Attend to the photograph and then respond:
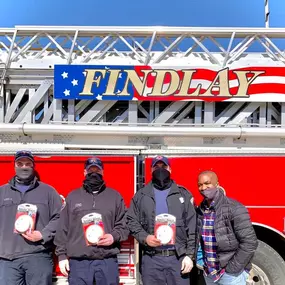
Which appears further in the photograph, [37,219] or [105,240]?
[37,219]

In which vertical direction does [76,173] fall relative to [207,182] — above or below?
above

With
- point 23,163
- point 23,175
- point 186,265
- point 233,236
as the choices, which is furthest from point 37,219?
point 233,236

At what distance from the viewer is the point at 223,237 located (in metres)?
2.98

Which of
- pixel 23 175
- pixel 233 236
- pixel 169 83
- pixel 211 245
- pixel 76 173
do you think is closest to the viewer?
pixel 233 236

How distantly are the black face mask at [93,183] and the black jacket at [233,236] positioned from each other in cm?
106

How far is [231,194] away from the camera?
421cm

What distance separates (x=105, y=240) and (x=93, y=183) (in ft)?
1.69

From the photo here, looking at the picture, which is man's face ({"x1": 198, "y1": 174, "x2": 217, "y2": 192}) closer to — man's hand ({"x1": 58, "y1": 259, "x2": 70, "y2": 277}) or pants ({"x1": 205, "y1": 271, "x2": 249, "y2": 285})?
pants ({"x1": 205, "y1": 271, "x2": 249, "y2": 285})

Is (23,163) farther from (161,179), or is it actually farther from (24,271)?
(161,179)

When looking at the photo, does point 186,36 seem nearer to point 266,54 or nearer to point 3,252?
point 266,54

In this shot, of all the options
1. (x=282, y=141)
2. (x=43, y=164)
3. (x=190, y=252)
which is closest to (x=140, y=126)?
(x=43, y=164)

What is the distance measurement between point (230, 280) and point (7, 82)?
4.44 metres

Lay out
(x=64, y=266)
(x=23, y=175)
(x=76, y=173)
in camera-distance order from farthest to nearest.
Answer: (x=76, y=173) < (x=23, y=175) < (x=64, y=266)

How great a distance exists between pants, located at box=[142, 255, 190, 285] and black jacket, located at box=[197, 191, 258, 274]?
0.41 metres
